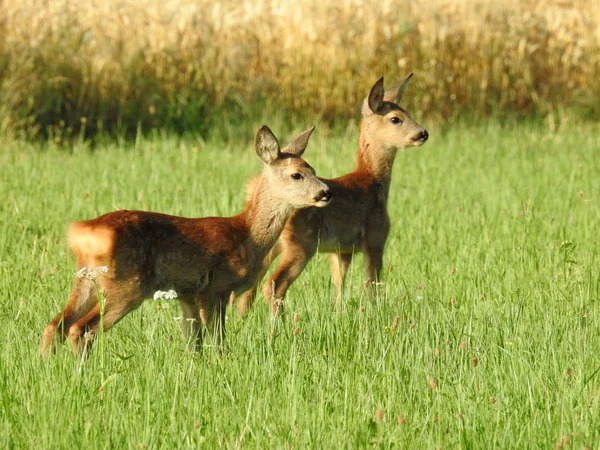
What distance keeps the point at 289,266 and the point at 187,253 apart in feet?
4.41

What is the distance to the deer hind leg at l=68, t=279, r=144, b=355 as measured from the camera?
5652mm

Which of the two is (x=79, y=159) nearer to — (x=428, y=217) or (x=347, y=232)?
(x=428, y=217)

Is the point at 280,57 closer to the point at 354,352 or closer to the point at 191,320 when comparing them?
the point at 191,320

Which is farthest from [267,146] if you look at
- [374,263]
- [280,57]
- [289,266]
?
[280,57]

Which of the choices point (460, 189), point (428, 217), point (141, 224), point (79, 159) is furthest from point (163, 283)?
point (79, 159)

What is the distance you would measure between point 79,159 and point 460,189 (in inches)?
173

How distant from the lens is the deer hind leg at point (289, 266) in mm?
7250

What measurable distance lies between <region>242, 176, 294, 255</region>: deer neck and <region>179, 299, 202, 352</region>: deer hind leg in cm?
60

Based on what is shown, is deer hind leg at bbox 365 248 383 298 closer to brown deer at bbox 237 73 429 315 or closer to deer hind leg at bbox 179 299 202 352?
brown deer at bbox 237 73 429 315

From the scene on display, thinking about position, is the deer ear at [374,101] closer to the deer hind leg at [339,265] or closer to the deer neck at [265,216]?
the deer hind leg at [339,265]

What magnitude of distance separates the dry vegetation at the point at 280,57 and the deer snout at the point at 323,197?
27.4 ft

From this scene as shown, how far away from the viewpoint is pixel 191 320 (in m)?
6.22

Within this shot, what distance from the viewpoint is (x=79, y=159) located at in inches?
495

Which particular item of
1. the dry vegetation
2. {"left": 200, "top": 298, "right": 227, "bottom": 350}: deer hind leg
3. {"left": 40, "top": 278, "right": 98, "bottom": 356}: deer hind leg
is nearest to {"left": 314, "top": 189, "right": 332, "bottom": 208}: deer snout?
{"left": 200, "top": 298, "right": 227, "bottom": 350}: deer hind leg
